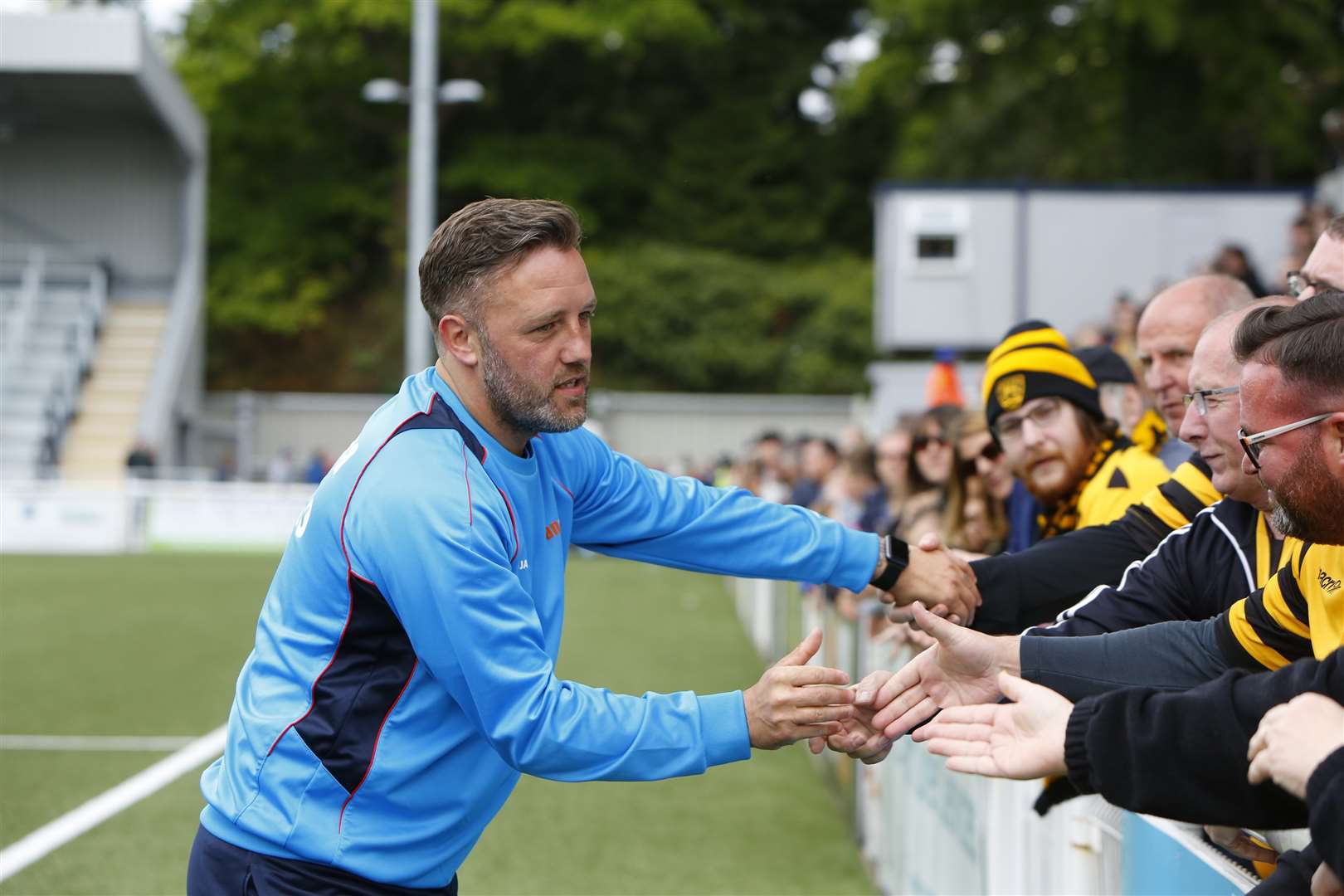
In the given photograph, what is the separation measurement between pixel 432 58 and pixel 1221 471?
18.3m

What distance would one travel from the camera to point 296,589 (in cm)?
314

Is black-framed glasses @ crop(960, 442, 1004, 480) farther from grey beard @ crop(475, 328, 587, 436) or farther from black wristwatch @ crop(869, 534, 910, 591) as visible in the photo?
grey beard @ crop(475, 328, 587, 436)

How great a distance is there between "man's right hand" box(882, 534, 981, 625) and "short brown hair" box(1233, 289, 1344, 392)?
172 cm

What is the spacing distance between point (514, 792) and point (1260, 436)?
624cm

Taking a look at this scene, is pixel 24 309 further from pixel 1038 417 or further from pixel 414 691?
pixel 414 691

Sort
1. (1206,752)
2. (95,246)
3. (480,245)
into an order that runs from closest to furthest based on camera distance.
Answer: (1206,752) < (480,245) < (95,246)

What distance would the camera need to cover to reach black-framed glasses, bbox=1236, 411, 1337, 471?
8.14 feet

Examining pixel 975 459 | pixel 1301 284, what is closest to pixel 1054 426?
pixel 1301 284

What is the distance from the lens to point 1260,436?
8.43ft

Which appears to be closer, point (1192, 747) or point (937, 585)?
point (1192, 747)

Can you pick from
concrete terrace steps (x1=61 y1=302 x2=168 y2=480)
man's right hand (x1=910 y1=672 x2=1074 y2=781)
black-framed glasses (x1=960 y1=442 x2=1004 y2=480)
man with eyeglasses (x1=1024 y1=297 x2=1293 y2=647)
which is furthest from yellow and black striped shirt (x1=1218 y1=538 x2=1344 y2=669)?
concrete terrace steps (x1=61 y1=302 x2=168 y2=480)

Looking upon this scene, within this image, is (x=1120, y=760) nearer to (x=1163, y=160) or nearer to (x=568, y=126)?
(x=1163, y=160)

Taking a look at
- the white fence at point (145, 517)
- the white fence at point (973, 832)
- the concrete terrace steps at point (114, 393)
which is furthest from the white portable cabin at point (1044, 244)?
the concrete terrace steps at point (114, 393)

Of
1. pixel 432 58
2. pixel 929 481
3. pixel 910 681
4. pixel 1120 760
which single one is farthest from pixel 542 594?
pixel 432 58
